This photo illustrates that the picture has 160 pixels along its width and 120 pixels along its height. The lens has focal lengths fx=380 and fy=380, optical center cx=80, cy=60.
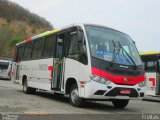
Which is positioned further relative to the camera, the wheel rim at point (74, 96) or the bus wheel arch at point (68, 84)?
the bus wheel arch at point (68, 84)

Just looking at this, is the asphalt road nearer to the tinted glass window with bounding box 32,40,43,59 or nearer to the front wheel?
the front wheel

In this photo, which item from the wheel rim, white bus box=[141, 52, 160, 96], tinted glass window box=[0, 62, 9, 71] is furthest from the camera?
tinted glass window box=[0, 62, 9, 71]

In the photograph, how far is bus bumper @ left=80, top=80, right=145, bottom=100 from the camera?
39.8 ft

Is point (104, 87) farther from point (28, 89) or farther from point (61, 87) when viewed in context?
point (28, 89)

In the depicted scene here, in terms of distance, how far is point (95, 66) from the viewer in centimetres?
1233

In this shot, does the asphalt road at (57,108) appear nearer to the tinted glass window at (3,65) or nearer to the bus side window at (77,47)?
the bus side window at (77,47)

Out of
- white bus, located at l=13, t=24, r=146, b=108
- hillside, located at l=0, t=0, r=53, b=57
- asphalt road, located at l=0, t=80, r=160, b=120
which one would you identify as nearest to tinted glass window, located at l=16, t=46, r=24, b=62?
white bus, located at l=13, t=24, r=146, b=108

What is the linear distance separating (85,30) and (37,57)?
228 inches

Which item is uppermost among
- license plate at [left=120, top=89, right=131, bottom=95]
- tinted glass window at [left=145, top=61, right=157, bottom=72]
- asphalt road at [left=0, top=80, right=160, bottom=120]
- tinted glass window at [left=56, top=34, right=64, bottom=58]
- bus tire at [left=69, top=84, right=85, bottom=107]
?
tinted glass window at [left=56, top=34, right=64, bottom=58]

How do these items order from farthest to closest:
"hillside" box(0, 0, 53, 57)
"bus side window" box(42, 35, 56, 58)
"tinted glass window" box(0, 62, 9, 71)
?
"hillside" box(0, 0, 53, 57) < "tinted glass window" box(0, 62, 9, 71) < "bus side window" box(42, 35, 56, 58)

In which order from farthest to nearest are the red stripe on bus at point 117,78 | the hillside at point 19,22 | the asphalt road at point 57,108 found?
the hillside at point 19,22 < the red stripe on bus at point 117,78 < the asphalt road at point 57,108

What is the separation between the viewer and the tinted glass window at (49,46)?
16209 mm

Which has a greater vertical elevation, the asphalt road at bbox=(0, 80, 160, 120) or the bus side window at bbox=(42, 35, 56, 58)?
the bus side window at bbox=(42, 35, 56, 58)

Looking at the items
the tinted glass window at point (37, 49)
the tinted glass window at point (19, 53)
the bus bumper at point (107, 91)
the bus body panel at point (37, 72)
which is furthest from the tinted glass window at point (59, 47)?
the tinted glass window at point (19, 53)
